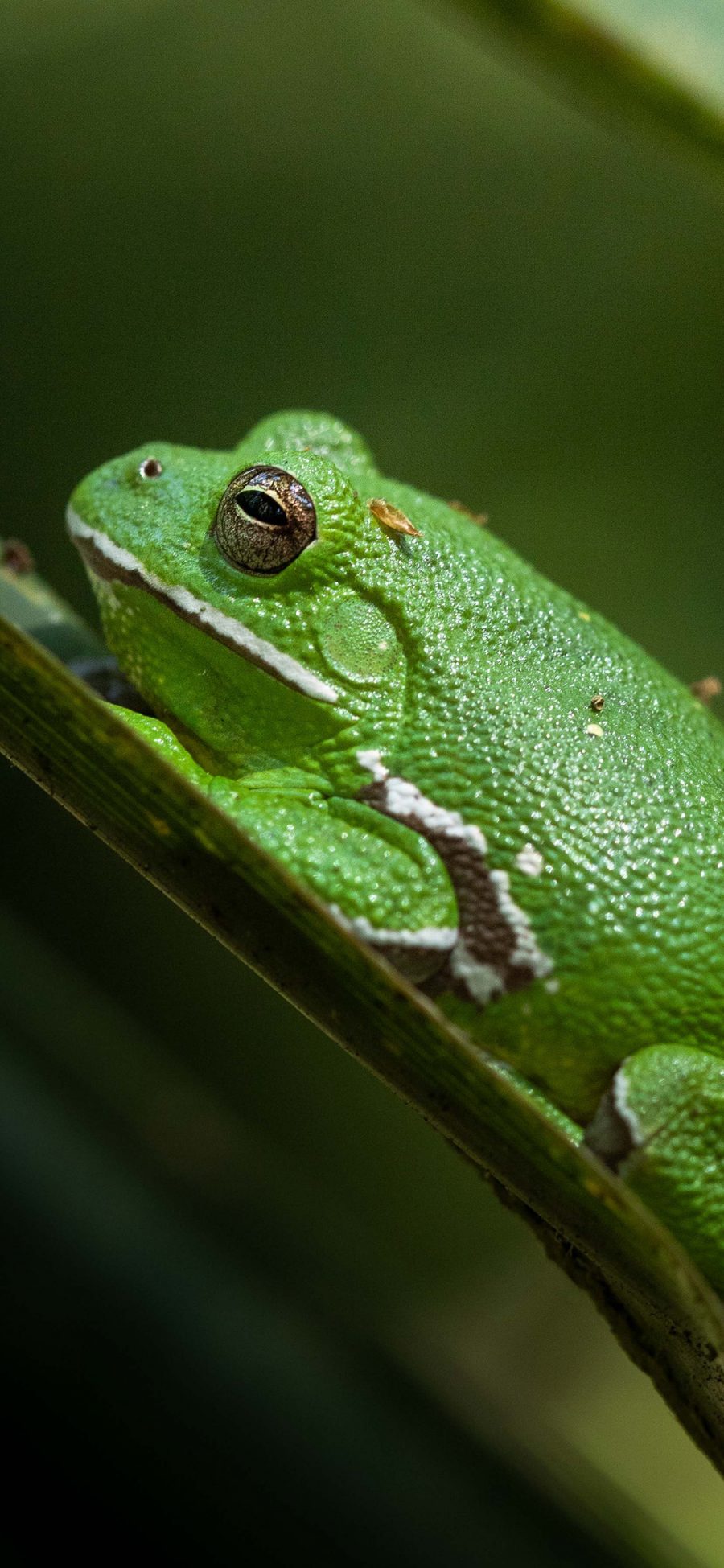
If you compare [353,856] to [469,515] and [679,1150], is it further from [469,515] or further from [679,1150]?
[469,515]

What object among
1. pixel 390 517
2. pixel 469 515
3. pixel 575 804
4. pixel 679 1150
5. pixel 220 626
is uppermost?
pixel 469 515

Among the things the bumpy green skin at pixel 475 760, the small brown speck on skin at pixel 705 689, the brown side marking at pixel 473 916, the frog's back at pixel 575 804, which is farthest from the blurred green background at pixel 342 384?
the brown side marking at pixel 473 916

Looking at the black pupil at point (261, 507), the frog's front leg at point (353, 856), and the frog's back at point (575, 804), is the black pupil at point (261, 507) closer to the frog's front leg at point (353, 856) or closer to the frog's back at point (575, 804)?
the frog's back at point (575, 804)

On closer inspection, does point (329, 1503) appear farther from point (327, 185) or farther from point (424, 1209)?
point (327, 185)

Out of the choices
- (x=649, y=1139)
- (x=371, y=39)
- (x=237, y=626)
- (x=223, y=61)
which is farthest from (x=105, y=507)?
(x=649, y=1139)

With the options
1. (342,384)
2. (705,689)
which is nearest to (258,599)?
(342,384)

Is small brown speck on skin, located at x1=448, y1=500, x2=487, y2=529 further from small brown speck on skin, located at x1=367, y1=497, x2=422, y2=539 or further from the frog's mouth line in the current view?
the frog's mouth line
